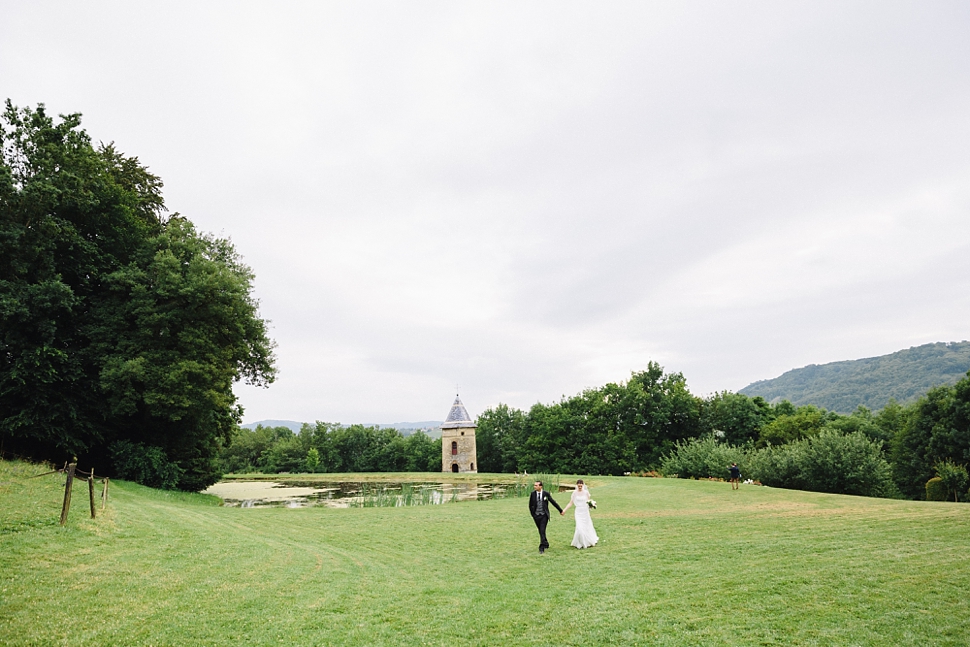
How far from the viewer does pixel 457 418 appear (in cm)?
6212

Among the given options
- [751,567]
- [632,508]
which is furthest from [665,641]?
[632,508]

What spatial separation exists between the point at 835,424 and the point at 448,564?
47760 mm

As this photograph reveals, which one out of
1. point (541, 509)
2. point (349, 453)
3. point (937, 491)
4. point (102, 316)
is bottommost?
point (937, 491)

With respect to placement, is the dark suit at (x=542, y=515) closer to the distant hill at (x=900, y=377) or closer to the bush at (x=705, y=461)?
the bush at (x=705, y=461)

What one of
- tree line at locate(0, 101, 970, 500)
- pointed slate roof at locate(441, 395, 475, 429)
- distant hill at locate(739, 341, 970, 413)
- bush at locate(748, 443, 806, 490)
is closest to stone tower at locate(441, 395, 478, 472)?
pointed slate roof at locate(441, 395, 475, 429)

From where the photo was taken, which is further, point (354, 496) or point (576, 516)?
point (354, 496)

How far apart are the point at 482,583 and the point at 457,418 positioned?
53.0 m

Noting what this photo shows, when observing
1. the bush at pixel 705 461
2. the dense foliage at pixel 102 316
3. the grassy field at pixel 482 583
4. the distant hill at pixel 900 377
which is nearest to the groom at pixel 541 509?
the grassy field at pixel 482 583

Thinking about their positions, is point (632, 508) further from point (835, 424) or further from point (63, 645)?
point (835, 424)

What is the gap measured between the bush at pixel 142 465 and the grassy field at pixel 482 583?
12062 mm

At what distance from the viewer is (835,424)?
1833 inches

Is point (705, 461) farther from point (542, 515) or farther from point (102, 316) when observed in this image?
point (102, 316)

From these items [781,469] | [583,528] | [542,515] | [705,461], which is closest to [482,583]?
[542,515]

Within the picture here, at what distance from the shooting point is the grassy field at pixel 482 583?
6750 millimetres
